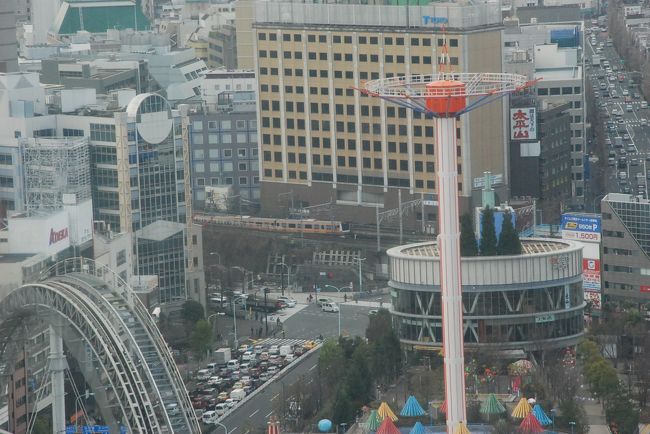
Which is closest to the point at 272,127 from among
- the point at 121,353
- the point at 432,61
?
the point at 432,61

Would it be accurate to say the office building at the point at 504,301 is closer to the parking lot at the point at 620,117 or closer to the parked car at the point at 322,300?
the parked car at the point at 322,300

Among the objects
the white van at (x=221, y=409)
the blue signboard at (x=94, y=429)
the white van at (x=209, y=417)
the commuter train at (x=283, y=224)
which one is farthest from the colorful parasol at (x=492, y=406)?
the commuter train at (x=283, y=224)

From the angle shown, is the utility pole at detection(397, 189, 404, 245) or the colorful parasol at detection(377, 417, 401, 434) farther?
the utility pole at detection(397, 189, 404, 245)

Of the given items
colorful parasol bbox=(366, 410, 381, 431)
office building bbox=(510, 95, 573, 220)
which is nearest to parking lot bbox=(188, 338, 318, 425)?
colorful parasol bbox=(366, 410, 381, 431)

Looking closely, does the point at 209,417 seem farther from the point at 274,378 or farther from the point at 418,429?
the point at 418,429

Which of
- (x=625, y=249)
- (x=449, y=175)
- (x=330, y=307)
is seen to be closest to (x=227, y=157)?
(x=330, y=307)

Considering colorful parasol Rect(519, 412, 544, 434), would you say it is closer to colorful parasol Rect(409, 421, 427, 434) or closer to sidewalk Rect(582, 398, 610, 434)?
sidewalk Rect(582, 398, 610, 434)
